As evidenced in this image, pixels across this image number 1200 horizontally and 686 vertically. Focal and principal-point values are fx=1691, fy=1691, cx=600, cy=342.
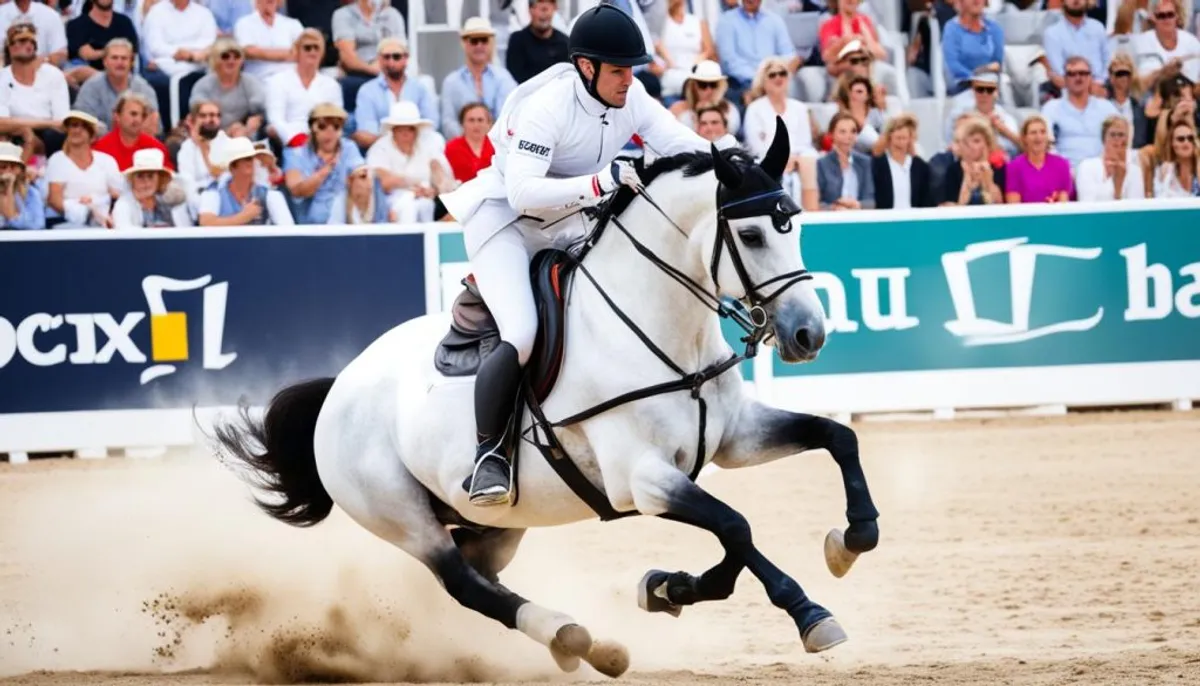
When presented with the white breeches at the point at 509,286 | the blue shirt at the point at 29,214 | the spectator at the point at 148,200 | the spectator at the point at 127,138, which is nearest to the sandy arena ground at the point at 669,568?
the white breeches at the point at 509,286

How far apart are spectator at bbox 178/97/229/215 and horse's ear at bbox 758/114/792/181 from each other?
26.1 feet

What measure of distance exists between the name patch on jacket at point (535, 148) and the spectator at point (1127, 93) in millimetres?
10441

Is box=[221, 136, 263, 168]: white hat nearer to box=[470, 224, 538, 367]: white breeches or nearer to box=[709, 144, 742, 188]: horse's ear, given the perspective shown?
box=[470, 224, 538, 367]: white breeches

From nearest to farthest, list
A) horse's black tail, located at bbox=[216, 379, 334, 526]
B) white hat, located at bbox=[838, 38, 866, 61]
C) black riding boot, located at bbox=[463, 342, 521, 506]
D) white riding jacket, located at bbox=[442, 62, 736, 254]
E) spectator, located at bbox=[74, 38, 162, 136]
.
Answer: white riding jacket, located at bbox=[442, 62, 736, 254] < black riding boot, located at bbox=[463, 342, 521, 506] < horse's black tail, located at bbox=[216, 379, 334, 526] < spectator, located at bbox=[74, 38, 162, 136] < white hat, located at bbox=[838, 38, 866, 61]

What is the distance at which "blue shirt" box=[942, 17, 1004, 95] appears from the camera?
51.5ft

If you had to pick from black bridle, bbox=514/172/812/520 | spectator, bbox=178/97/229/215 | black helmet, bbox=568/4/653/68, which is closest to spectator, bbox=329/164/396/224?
spectator, bbox=178/97/229/215

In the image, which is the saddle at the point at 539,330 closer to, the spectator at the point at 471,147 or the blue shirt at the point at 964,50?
the spectator at the point at 471,147

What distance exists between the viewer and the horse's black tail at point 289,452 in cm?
781

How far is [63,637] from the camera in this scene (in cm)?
793

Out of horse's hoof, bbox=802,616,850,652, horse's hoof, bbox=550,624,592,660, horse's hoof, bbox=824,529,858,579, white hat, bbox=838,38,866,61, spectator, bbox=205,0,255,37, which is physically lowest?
horse's hoof, bbox=550,624,592,660

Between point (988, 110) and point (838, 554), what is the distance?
9870mm

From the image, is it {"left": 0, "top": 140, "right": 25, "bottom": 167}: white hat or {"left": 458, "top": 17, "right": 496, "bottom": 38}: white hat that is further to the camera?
{"left": 458, "top": 17, "right": 496, "bottom": 38}: white hat

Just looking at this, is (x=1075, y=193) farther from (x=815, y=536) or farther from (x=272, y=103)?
(x=272, y=103)

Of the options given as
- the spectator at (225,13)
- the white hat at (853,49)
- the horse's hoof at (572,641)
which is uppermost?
the spectator at (225,13)
